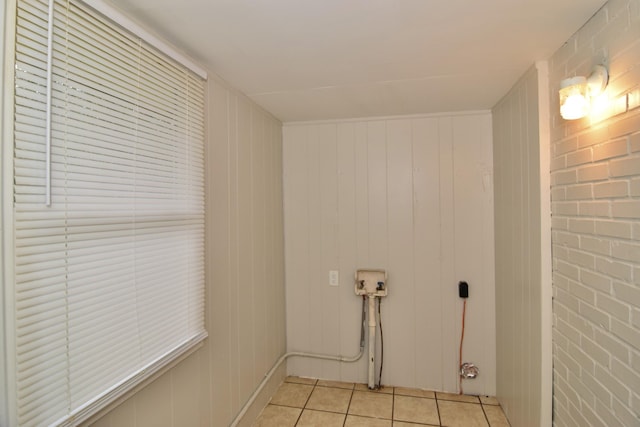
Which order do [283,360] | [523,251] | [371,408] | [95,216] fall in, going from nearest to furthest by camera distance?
1. [95,216]
2. [523,251]
3. [371,408]
4. [283,360]

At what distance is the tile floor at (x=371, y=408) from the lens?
2230 mm

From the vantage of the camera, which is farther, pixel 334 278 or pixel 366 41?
pixel 334 278

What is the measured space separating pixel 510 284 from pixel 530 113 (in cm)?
109

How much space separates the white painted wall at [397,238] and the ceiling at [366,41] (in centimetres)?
50

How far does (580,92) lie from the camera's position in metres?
1.29

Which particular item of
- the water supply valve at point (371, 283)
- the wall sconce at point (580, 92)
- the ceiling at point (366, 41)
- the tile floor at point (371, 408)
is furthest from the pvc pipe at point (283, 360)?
the wall sconce at point (580, 92)

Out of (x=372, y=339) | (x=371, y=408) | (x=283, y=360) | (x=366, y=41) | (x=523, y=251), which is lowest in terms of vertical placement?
(x=371, y=408)

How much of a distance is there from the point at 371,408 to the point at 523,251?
151 cm

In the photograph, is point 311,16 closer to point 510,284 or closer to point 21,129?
point 21,129

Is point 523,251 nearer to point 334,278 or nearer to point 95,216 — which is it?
point 334,278

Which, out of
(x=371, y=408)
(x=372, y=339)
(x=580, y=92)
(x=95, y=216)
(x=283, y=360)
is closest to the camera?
(x=95, y=216)

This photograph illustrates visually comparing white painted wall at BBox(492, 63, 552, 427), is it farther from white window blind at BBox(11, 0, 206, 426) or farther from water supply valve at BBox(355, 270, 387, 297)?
white window blind at BBox(11, 0, 206, 426)

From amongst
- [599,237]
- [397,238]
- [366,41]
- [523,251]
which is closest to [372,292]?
[397,238]

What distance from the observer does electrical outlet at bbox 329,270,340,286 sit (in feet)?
9.11
